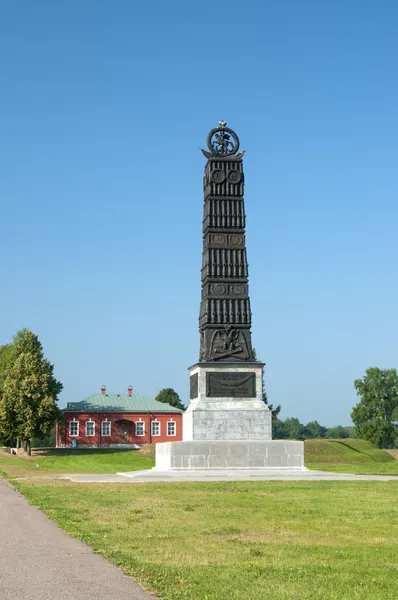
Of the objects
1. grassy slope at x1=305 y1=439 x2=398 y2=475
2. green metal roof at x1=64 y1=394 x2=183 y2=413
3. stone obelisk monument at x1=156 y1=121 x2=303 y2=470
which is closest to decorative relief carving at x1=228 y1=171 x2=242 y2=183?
stone obelisk monument at x1=156 y1=121 x2=303 y2=470

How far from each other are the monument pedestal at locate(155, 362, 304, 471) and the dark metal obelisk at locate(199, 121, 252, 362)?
982 millimetres

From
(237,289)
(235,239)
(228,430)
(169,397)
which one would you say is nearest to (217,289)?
(237,289)

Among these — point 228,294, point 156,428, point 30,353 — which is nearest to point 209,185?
point 228,294

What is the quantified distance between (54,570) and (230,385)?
2570cm

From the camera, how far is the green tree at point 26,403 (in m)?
62.8

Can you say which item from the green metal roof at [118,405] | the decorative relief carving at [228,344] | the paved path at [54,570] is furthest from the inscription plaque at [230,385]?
the green metal roof at [118,405]

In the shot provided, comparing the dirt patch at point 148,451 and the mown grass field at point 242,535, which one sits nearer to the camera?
the mown grass field at point 242,535

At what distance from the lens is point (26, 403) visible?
207 ft

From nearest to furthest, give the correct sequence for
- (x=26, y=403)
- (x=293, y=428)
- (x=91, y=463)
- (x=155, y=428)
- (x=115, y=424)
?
1. (x=91, y=463)
2. (x=26, y=403)
3. (x=115, y=424)
4. (x=155, y=428)
5. (x=293, y=428)

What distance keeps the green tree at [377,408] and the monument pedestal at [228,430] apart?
5979cm

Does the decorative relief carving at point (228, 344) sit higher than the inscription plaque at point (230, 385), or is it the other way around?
the decorative relief carving at point (228, 344)

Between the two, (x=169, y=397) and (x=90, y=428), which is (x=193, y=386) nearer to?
(x=90, y=428)

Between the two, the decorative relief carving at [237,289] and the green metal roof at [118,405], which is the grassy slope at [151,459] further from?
the green metal roof at [118,405]

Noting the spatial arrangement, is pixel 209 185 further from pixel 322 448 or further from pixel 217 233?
pixel 322 448
